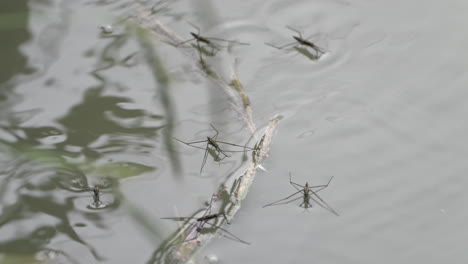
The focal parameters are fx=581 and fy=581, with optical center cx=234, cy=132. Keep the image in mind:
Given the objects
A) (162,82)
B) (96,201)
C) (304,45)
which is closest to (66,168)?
(96,201)

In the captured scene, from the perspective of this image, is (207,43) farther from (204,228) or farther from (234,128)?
(204,228)

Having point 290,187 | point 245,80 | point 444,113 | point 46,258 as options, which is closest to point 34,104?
point 46,258

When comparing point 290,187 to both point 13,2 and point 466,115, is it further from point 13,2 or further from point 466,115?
point 13,2

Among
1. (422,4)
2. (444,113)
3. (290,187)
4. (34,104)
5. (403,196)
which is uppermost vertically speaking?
(422,4)

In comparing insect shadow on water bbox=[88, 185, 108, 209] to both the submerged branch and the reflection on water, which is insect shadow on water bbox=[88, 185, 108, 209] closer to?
the reflection on water

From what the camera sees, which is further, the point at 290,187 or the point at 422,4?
the point at 422,4

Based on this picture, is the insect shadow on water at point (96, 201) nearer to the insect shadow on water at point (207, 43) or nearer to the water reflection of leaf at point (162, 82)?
the water reflection of leaf at point (162, 82)

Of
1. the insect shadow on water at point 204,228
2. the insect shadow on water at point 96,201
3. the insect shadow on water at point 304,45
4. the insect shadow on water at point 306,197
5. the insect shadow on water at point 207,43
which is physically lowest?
the insect shadow on water at point 96,201

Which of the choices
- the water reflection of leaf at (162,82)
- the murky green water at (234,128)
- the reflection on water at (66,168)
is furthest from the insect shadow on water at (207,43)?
the reflection on water at (66,168)
